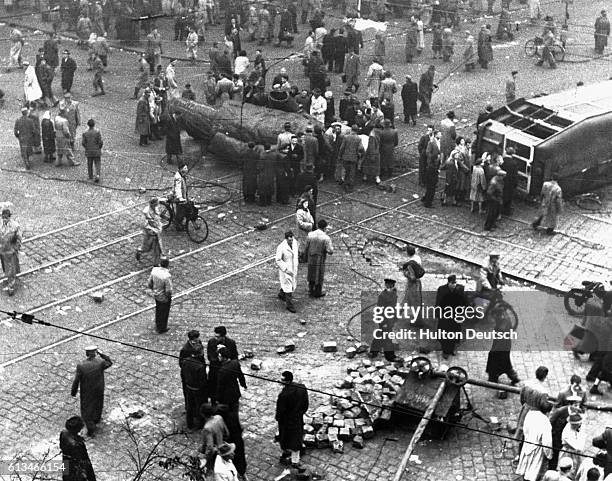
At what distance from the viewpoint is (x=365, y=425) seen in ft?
49.1

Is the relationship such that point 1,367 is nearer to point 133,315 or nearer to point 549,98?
point 133,315

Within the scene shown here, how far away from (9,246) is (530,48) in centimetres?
2222

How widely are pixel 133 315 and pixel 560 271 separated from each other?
8.55 meters

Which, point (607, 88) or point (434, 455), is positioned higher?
point (607, 88)

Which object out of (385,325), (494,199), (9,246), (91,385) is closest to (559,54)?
(494,199)

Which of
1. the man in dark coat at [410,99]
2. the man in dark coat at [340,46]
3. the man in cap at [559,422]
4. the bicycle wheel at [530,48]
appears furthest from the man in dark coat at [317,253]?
the bicycle wheel at [530,48]

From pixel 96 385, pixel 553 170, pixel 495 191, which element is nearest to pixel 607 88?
pixel 553 170

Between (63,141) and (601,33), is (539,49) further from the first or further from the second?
(63,141)

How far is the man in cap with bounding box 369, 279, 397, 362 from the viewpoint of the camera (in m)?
17.0

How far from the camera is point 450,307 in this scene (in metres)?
17.0

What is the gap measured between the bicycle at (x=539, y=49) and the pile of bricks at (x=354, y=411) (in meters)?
20.9

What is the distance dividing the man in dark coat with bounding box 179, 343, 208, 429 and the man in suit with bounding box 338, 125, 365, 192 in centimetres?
938

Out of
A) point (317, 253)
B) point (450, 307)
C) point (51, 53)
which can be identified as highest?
point (51, 53)

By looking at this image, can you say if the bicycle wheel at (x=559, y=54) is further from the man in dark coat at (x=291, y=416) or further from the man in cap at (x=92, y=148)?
the man in dark coat at (x=291, y=416)
